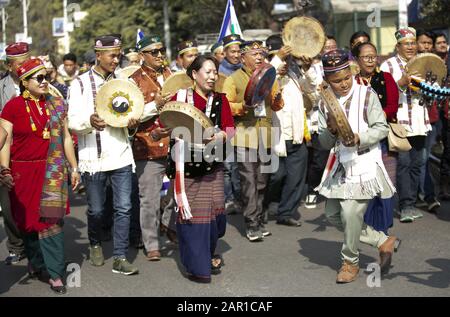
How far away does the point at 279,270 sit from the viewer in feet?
24.8

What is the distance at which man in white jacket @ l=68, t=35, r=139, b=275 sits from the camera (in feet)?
25.0

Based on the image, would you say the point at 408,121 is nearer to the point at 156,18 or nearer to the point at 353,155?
the point at 353,155

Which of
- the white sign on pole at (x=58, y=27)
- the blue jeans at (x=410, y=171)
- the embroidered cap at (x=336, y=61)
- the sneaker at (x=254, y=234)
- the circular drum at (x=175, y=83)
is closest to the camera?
the embroidered cap at (x=336, y=61)

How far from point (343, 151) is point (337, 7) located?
1763cm

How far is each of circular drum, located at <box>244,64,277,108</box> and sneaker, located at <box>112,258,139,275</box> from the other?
2.11 meters

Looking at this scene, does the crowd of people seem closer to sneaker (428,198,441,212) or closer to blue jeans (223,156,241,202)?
sneaker (428,198,441,212)

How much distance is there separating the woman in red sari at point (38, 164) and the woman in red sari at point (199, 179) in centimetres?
103

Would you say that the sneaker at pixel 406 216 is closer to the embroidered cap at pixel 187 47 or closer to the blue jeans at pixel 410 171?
the blue jeans at pixel 410 171

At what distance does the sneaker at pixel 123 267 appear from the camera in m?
7.59

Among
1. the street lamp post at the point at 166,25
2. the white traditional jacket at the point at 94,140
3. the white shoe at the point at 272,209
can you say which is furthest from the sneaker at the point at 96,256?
the street lamp post at the point at 166,25

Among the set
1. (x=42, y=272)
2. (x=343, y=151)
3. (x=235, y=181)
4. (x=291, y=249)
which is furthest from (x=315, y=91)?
(x=42, y=272)

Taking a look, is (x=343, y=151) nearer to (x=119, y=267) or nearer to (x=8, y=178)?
(x=119, y=267)
